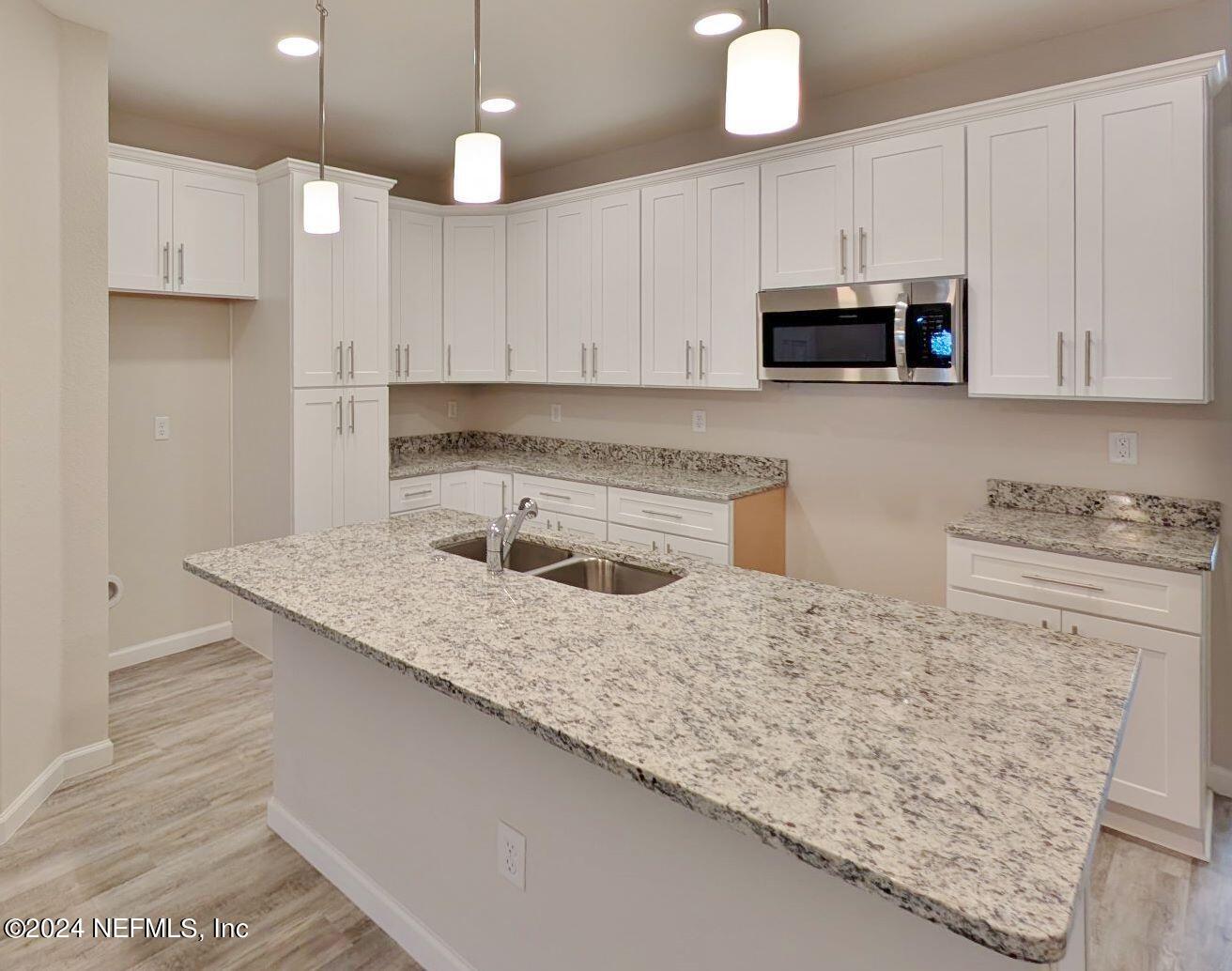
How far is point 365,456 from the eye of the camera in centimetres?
412

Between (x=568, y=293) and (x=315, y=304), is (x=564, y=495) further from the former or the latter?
(x=315, y=304)

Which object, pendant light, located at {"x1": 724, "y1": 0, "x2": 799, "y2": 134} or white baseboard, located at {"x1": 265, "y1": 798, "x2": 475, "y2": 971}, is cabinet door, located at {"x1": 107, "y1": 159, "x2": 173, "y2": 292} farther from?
pendant light, located at {"x1": 724, "y1": 0, "x2": 799, "y2": 134}

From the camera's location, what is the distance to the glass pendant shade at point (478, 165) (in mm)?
1888

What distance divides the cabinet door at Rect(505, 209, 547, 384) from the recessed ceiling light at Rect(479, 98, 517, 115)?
75 cm

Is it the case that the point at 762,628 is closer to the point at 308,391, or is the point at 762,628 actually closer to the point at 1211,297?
the point at 1211,297

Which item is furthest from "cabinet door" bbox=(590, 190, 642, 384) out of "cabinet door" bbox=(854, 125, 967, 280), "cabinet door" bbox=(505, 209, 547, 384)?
"cabinet door" bbox=(854, 125, 967, 280)

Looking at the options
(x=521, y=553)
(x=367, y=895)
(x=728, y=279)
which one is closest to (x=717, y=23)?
(x=728, y=279)

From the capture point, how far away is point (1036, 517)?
2973 mm

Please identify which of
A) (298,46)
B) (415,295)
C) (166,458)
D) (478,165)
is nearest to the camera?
(478,165)

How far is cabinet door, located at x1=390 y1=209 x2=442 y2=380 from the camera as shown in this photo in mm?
4445

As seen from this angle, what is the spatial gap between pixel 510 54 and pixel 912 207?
1682 mm

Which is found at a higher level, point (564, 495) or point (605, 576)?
point (564, 495)

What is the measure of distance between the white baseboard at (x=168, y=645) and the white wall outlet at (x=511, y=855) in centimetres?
311

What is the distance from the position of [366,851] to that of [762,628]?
4.25ft
